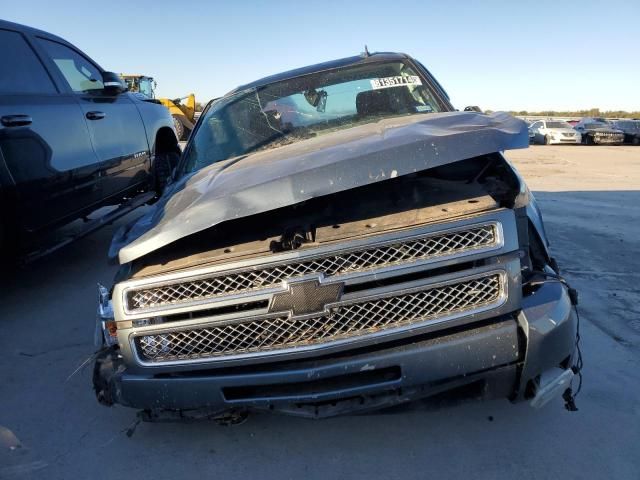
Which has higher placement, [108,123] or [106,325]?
[108,123]

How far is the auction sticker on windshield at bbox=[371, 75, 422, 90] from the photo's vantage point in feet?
12.3

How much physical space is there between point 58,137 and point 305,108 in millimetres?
2025

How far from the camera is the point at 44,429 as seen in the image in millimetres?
2617

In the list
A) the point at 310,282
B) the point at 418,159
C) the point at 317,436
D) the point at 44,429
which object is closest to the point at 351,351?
the point at 310,282

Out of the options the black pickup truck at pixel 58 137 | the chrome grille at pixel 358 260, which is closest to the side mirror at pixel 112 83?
the black pickup truck at pixel 58 137

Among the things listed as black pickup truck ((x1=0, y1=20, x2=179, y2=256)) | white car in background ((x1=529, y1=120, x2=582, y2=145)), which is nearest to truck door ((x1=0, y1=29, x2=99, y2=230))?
black pickup truck ((x1=0, y1=20, x2=179, y2=256))

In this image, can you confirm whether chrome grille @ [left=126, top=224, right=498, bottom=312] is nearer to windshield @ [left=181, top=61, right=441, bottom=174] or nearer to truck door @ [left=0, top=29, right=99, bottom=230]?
windshield @ [left=181, top=61, right=441, bottom=174]

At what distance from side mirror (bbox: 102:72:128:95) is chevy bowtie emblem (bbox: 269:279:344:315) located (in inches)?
149

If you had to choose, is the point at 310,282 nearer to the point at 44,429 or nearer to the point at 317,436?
the point at 317,436

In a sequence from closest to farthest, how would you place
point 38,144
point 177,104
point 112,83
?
1. point 38,144
2. point 112,83
3. point 177,104

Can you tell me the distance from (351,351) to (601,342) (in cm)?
209

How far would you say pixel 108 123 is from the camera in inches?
192

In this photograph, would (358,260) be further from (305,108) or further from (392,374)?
(305,108)

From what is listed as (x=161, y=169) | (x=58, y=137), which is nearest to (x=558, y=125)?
(x=161, y=169)
